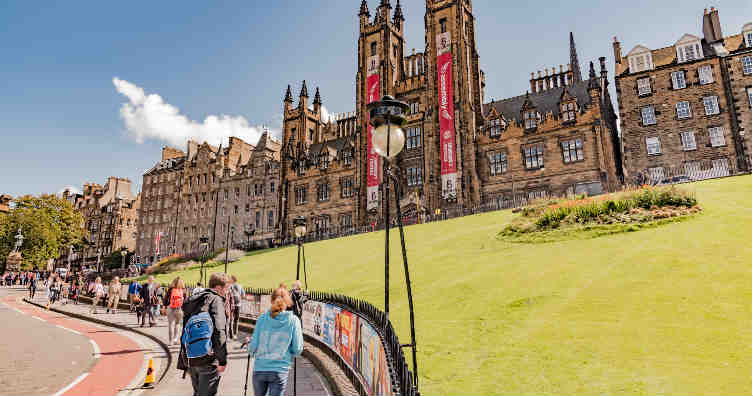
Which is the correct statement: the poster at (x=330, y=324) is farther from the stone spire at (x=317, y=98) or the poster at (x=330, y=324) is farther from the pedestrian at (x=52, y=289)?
the stone spire at (x=317, y=98)

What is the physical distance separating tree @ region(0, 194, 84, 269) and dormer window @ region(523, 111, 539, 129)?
55.8 meters

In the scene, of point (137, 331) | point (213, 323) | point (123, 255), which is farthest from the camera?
point (123, 255)

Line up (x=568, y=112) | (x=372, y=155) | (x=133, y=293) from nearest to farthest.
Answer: (x=133, y=293) → (x=568, y=112) → (x=372, y=155)

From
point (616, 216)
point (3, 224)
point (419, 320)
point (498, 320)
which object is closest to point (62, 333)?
point (419, 320)

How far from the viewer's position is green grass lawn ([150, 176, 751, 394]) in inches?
266

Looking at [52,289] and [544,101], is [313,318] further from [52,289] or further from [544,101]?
[544,101]

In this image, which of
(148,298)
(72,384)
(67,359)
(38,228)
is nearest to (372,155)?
(148,298)

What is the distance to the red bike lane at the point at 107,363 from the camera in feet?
28.0

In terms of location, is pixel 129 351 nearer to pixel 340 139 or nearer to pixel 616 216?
pixel 616 216

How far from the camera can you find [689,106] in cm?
3528

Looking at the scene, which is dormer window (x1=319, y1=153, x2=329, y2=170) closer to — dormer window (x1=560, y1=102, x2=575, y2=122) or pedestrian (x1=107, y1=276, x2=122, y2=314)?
dormer window (x1=560, y1=102, x2=575, y2=122)

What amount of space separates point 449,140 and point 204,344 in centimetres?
3775

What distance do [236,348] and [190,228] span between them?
61350mm

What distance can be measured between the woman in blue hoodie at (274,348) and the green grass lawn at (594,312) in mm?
2809
